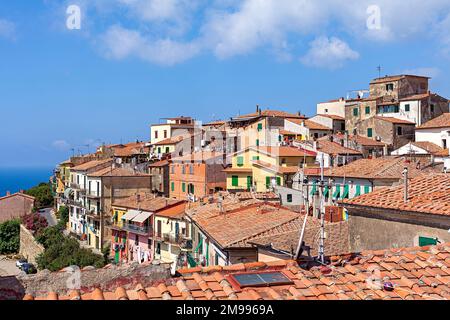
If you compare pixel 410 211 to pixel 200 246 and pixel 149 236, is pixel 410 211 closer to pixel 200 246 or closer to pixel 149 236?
pixel 200 246

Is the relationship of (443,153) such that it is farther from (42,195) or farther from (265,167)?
(42,195)

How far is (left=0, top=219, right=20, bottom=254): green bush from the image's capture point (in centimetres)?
5481

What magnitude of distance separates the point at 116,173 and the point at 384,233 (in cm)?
3997

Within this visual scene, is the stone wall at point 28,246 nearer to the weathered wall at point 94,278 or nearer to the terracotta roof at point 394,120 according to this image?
the terracotta roof at point 394,120

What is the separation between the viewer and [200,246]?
66.9 feet

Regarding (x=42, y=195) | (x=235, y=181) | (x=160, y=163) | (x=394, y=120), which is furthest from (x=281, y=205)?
(x=42, y=195)

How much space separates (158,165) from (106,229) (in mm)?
8316

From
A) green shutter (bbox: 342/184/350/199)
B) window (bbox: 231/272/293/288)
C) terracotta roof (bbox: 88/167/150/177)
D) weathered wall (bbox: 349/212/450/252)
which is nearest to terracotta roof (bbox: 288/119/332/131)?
terracotta roof (bbox: 88/167/150/177)

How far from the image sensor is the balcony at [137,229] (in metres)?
37.7

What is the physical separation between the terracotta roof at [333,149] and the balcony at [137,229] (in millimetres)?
15018

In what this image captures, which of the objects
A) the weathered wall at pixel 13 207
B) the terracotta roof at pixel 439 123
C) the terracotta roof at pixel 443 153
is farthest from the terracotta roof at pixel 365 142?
the weathered wall at pixel 13 207

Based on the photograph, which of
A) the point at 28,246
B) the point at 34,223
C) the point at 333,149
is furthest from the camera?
the point at 34,223

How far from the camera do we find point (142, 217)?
37656 millimetres
